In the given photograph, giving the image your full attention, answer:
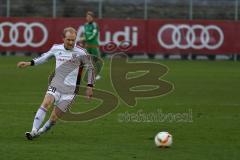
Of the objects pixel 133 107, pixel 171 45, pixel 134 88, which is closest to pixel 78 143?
pixel 133 107

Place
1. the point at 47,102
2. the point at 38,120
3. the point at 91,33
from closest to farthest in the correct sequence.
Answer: the point at 38,120, the point at 47,102, the point at 91,33

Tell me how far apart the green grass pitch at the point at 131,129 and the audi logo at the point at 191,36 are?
44.1ft

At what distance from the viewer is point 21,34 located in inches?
1590

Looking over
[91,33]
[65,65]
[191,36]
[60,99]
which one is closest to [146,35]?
[191,36]

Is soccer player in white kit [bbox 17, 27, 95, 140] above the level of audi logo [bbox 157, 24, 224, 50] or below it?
above

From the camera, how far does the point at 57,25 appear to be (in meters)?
40.9

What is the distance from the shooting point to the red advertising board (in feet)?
132

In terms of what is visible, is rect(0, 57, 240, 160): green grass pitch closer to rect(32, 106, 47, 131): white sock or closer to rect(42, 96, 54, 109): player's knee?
rect(32, 106, 47, 131): white sock

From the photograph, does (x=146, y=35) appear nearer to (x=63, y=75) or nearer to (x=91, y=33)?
(x=91, y=33)

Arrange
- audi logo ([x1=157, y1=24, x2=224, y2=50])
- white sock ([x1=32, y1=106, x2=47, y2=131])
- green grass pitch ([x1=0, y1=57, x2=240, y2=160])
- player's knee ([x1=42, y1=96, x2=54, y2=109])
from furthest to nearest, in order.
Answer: audi logo ([x1=157, y1=24, x2=224, y2=50]) < player's knee ([x1=42, y1=96, x2=54, y2=109]) < white sock ([x1=32, y1=106, x2=47, y2=131]) < green grass pitch ([x1=0, y1=57, x2=240, y2=160])

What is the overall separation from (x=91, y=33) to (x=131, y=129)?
1318cm

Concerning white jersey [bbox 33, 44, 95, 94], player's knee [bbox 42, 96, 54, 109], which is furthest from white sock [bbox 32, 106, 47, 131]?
white jersey [bbox 33, 44, 95, 94]

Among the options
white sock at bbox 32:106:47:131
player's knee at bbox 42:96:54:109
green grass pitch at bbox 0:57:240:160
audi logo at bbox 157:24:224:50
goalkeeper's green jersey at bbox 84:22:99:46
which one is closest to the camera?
green grass pitch at bbox 0:57:240:160

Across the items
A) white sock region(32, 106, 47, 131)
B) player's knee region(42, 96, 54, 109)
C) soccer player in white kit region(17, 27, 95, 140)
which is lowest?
white sock region(32, 106, 47, 131)
